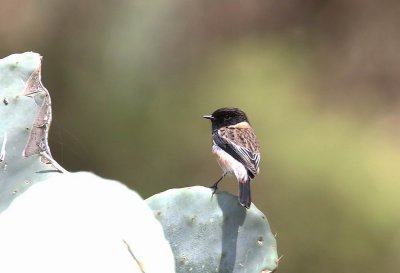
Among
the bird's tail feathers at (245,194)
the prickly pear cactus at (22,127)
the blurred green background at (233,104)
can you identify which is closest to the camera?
the prickly pear cactus at (22,127)

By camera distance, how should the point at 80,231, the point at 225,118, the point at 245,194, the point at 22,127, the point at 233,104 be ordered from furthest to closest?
the point at 233,104, the point at 225,118, the point at 245,194, the point at 22,127, the point at 80,231

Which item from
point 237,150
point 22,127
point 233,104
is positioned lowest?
point 233,104

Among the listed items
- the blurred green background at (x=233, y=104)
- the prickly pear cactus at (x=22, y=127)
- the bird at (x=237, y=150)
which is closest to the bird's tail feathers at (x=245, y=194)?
the bird at (x=237, y=150)

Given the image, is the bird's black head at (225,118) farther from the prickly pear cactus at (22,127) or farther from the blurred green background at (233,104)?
the blurred green background at (233,104)

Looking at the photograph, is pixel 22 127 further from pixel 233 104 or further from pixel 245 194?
pixel 233 104

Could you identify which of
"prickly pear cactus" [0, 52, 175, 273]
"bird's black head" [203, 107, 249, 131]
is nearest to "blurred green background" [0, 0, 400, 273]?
"bird's black head" [203, 107, 249, 131]

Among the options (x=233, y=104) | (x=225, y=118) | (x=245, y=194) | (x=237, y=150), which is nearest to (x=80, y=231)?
(x=245, y=194)
